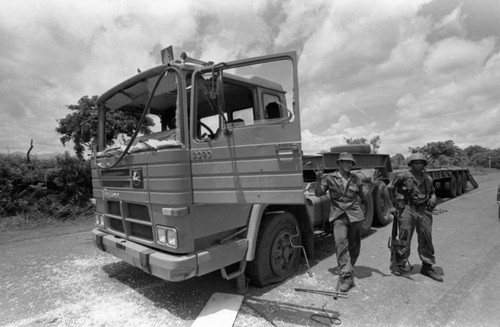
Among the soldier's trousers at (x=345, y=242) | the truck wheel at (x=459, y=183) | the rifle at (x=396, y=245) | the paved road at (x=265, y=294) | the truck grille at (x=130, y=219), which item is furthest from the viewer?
the truck wheel at (x=459, y=183)

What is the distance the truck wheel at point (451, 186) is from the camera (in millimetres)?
12062

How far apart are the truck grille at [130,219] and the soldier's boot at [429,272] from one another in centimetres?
360

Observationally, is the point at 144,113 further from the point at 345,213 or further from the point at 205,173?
the point at 345,213

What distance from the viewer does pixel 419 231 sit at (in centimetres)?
404

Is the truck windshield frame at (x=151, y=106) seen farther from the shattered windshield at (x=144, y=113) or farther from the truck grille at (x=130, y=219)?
the truck grille at (x=130, y=219)

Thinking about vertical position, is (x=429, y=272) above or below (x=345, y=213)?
below

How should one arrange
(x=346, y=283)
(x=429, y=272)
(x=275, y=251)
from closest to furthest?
(x=346, y=283), (x=275, y=251), (x=429, y=272)

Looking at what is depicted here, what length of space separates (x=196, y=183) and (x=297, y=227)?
1.83 m

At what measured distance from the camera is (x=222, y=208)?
326cm

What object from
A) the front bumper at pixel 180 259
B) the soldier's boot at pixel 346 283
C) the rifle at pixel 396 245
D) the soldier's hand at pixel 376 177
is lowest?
the soldier's boot at pixel 346 283

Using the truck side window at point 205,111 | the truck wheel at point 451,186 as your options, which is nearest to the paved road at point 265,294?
the truck side window at point 205,111

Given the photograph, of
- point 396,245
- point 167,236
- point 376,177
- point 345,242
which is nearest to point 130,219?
point 167,236

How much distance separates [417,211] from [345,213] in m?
1.10

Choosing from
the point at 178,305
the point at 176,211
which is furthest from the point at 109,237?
the point at 176,211
